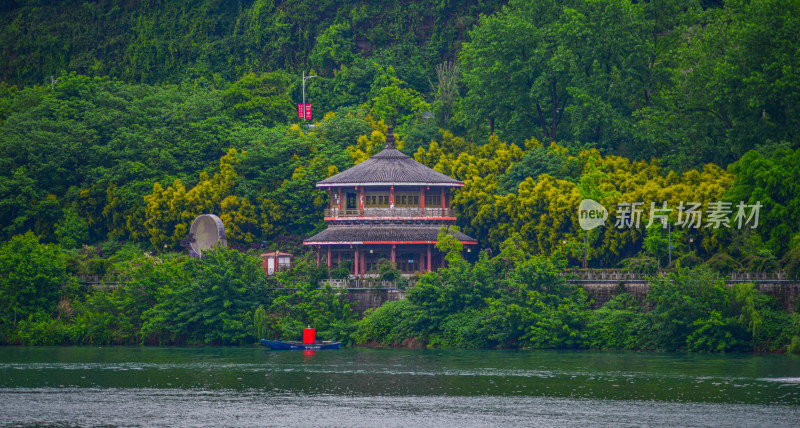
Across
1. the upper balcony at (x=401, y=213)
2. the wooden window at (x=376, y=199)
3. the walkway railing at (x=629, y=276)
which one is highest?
the wooden window at (x=376, y=199)

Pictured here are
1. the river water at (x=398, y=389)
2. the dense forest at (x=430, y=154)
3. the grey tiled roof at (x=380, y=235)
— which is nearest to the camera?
→ the river water at (x=398, y=389)

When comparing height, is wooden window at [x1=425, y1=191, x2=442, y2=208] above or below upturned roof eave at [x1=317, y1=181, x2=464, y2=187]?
below

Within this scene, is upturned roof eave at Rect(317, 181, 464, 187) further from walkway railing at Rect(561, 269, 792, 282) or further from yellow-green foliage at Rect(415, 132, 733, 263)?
walkway railing at Rect(561, 269, 792, 282)

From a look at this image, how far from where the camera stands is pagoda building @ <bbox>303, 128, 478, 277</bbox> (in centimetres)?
7256

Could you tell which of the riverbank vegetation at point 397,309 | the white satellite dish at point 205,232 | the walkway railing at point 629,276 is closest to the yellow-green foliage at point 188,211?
the white satellite dish at point 205,232

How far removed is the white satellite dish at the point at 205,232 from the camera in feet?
242

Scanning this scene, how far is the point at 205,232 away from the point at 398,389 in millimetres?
27899

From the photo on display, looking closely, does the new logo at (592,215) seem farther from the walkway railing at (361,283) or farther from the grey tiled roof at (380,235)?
the walkway railing at (361,283)

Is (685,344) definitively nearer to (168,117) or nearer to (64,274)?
(64,274)

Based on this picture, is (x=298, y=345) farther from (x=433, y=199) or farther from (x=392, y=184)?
(x=433, y=199)

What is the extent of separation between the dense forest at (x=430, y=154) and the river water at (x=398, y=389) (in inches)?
186

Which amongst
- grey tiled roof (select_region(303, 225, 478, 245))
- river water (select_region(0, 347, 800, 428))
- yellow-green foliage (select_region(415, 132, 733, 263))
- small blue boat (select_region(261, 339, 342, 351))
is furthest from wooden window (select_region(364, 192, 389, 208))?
river water (select_region(0, 347, 800, 428))

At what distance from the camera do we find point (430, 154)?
265 feet

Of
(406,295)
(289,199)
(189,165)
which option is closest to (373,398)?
(406,295)
